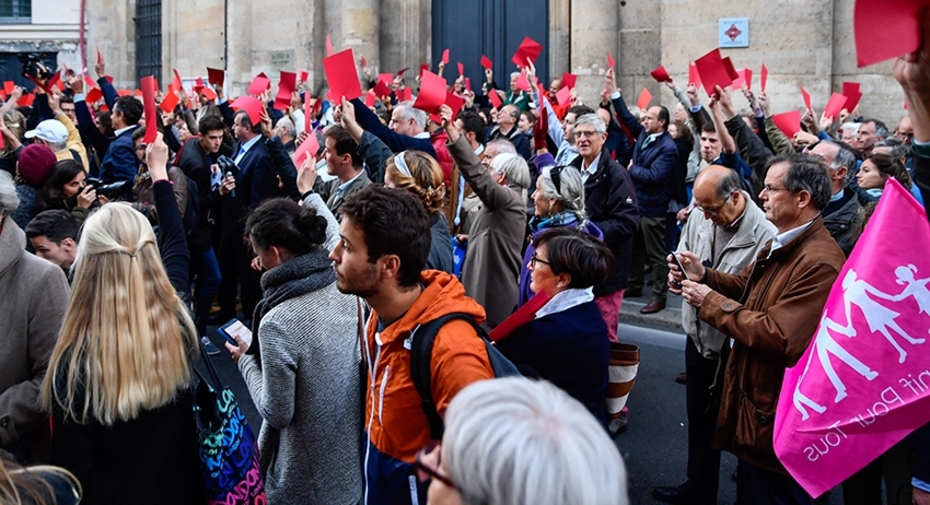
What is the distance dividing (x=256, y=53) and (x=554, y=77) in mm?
6006

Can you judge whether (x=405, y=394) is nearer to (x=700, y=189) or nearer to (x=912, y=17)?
(x=912, y=17)

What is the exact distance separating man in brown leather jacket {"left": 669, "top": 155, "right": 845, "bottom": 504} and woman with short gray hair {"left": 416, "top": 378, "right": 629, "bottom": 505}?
204 cm

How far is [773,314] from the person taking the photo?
3.29 m

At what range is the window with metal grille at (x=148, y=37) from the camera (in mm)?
19594

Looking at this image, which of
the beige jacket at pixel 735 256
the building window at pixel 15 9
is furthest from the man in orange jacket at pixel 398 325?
the building window at pixel 15 9

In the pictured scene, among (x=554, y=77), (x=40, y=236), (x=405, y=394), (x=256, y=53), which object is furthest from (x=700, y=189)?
(x=256, y=53)

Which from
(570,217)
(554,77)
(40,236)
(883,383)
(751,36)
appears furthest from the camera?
(554,77)

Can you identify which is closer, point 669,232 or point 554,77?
point 669,232

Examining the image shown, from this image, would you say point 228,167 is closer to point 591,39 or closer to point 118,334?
point 118,334

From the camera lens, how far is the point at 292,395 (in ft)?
9.54

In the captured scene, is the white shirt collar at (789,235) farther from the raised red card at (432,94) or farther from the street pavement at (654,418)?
the raised red card at (432,94)

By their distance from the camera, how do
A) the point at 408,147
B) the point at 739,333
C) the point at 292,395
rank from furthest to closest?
1. the point at 408,147
2. the point at 739,333
3. the point at 292,395

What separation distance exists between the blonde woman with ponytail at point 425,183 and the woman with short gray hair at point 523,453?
276 centimetres

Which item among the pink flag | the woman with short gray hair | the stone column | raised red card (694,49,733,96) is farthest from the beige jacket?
the stone column
